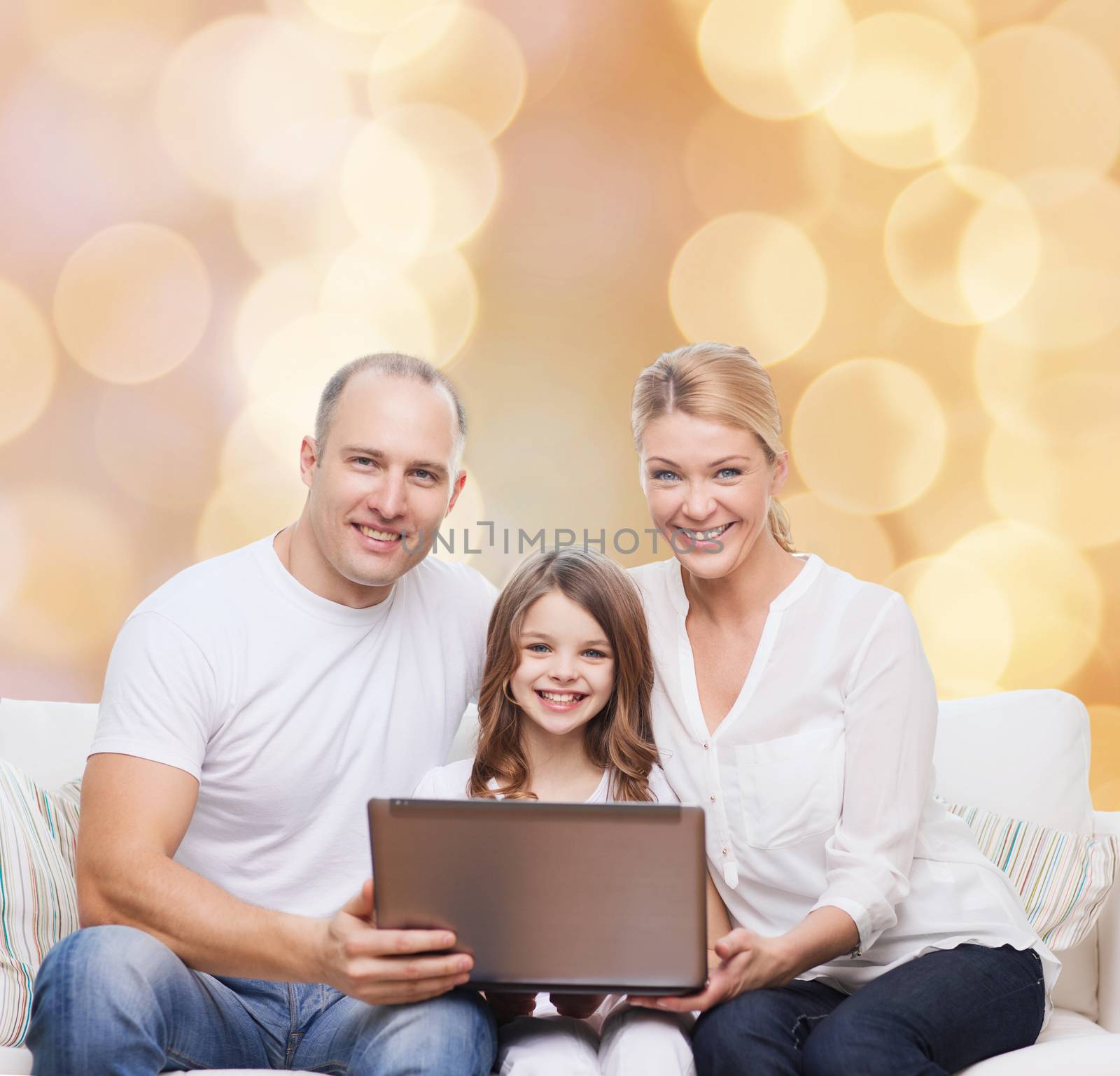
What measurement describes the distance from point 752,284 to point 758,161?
1.08 feet

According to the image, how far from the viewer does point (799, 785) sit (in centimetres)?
150

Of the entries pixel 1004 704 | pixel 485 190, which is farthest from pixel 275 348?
pixel 1004 704

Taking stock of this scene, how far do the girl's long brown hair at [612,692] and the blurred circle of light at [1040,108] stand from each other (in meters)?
1.87

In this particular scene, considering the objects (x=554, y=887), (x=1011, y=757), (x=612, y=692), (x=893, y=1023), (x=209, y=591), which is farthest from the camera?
(x=1011, y=757)

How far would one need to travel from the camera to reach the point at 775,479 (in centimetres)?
165

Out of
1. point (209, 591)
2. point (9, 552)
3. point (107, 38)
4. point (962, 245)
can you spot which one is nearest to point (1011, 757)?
point (209, 591)

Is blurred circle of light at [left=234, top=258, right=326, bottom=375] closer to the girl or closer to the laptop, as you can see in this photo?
the girl

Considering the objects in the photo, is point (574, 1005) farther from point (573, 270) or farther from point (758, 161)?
point (758, 161)

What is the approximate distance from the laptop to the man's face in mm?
528

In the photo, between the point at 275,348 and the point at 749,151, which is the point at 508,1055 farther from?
the point at 749,151

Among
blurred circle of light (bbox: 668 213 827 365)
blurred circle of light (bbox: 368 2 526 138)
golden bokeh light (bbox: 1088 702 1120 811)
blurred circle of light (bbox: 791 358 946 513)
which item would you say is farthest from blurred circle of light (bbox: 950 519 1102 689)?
blurred circle of light (bbox: 368 2 526 138)

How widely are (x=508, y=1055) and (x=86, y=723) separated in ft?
3.62

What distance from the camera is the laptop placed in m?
1.15

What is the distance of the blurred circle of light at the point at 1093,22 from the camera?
288 cm
